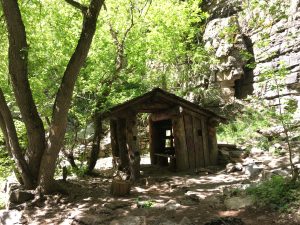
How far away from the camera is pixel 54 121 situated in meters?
8.07

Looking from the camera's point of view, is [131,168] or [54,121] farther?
[131,168]

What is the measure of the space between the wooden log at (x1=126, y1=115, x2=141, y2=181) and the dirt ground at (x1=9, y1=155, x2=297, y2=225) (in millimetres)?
419

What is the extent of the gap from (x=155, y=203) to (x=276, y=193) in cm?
268

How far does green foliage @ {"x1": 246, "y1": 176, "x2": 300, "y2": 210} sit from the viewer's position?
19.3ft

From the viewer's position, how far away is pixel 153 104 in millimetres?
11188

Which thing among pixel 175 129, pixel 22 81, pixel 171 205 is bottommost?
pixel 171 205

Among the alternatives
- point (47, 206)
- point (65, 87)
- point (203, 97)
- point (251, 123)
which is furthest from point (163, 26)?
point (47, 206)

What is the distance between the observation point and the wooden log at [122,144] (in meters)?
11.1

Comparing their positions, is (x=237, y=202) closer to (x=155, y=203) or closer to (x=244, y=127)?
(x=155, y=203)

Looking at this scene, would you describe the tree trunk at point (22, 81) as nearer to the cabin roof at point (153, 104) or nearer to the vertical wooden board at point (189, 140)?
the cabin roof at point (153, 104)

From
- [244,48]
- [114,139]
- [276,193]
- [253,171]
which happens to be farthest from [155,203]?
[244,48]

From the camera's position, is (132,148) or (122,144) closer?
(132,148)

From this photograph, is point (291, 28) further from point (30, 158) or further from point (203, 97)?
point (30, 158)

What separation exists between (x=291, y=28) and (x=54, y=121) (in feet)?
46.6
